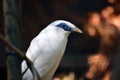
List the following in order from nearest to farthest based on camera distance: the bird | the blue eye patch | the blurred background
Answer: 1. the bird
2. the blue eye patch
3. the blurred background

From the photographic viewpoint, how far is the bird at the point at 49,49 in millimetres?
2201

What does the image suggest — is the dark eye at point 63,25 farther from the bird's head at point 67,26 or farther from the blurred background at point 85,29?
the blurred background at point 85,29

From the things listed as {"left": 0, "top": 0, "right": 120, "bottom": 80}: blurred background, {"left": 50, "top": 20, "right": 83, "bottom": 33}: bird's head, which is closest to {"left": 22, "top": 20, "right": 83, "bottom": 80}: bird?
{"left": 50, "top": 20, "right": 83, "bottom": 33}: bird's head

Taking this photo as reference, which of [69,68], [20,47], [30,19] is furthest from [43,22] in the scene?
[20,47]

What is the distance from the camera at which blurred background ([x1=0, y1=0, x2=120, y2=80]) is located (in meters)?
4.29

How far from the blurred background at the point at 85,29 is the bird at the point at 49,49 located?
1.92 meters

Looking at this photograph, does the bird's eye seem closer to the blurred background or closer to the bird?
the bird

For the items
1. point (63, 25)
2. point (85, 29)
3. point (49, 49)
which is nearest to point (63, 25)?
point (63, 25)

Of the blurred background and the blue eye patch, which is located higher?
the blue eye patch

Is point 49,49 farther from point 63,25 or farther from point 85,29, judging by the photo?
point 85,29

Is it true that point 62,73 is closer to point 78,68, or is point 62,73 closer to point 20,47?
point 78,68

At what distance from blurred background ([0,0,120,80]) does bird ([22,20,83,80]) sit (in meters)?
1.92

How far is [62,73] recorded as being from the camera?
4.28 m

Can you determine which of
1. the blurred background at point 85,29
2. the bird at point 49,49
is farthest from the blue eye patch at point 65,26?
the blurred background at point 85,29
